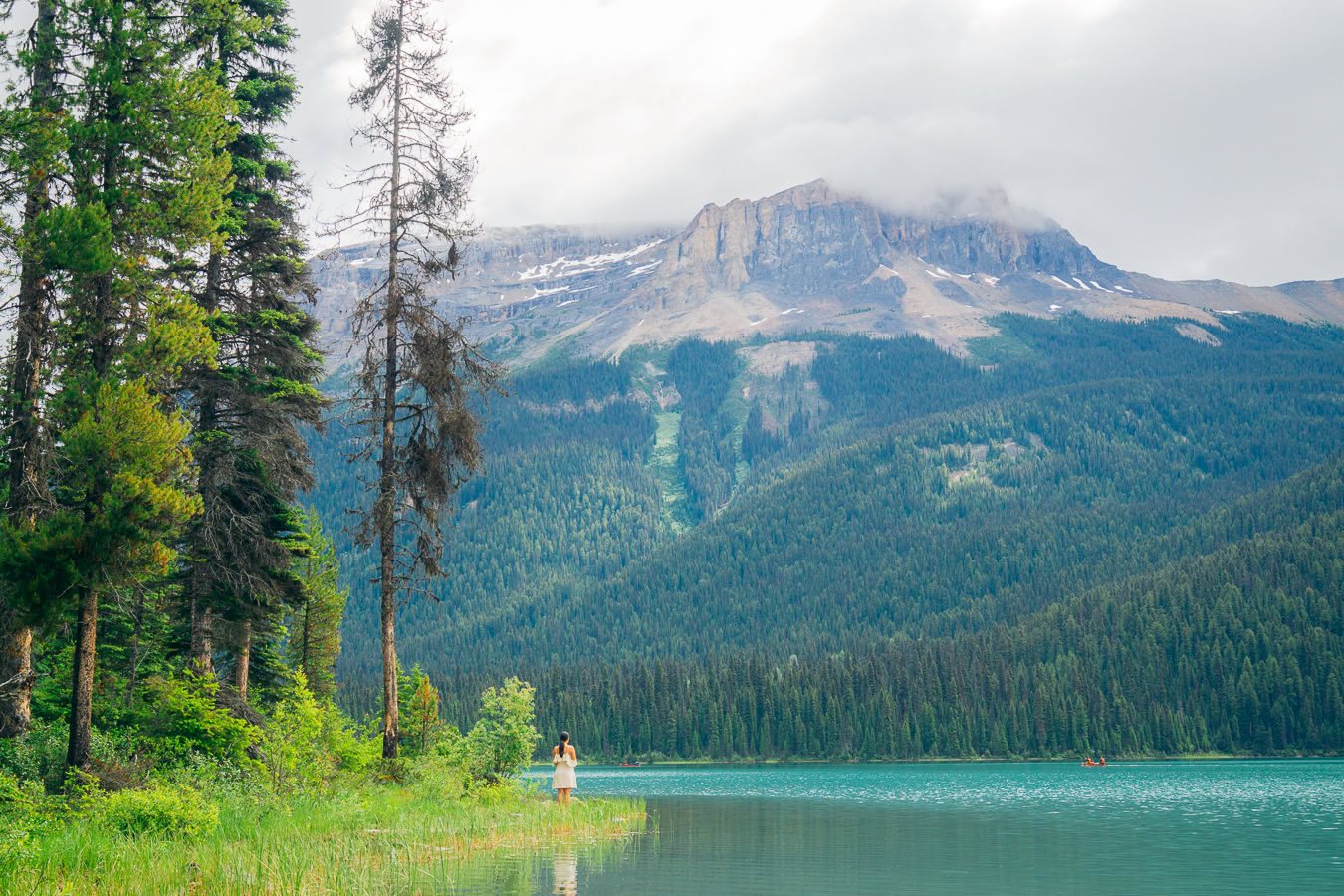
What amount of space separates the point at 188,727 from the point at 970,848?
2313 cm

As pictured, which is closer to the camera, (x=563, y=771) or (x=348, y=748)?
(x=348, y=748)

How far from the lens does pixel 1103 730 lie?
154250 mm

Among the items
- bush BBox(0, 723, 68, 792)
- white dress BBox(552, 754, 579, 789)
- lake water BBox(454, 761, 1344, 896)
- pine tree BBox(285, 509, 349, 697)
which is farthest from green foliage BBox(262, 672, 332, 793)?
pine tree BBox(285, 509, 349, 697)

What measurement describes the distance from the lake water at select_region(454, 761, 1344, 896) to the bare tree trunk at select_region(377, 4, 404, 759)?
24.1 feet

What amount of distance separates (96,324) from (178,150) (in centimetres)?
453

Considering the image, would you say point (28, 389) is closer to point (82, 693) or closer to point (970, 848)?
point (82, 693)

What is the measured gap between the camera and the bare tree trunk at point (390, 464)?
105ft

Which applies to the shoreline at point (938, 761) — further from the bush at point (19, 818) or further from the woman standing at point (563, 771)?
the bush at point (19, 818)

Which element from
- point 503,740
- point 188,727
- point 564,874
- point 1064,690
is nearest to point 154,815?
point 188,727

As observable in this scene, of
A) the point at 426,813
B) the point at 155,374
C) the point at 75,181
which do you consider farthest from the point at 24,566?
the point at 426,813

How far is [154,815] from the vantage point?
20.5 m

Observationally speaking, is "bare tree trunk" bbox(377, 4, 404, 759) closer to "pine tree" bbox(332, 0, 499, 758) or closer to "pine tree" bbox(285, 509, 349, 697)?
"pine tree" bbox(332, 0, 499, 758)

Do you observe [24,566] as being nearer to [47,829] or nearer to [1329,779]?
[47,829]

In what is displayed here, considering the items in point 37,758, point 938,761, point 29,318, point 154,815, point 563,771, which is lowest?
point 938,761
